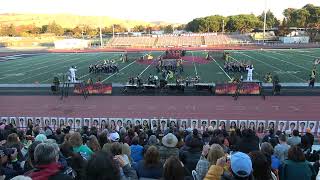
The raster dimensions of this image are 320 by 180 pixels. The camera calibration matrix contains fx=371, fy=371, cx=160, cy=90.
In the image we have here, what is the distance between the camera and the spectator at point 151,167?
217 inches

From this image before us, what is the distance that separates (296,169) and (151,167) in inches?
91.1

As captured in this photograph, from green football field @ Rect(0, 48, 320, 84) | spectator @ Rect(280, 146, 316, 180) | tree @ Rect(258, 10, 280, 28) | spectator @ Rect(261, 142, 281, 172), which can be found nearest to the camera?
spectator @ Rect(280, 146, 316, 180)

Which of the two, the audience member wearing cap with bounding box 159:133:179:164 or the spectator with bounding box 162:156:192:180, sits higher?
the spectator with bounding box 162:156:192:180

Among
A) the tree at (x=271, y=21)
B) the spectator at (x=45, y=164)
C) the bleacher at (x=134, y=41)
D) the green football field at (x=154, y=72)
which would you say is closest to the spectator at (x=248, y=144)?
the spectator at (x=45, y=164)

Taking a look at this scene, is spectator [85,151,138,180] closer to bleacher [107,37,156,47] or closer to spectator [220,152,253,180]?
spectator [220,152,253,180]

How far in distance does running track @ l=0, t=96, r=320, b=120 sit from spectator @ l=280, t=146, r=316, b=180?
1529 cm

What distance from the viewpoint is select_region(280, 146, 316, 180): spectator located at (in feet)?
19.2

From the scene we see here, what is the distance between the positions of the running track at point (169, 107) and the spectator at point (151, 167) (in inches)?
632

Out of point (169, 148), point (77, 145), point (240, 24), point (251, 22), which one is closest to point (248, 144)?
point (169, 148)

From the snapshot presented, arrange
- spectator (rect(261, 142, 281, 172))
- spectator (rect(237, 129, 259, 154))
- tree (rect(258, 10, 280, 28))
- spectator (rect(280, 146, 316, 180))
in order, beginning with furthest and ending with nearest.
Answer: tree (rect(258, 10, 280, 28))
spectator (rect(237, 129, 259, 154))
spectator (rect(261, 142, 281, 172))
spectator (rect(280, 146, 316, 180))

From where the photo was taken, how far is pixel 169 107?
79.3 feet

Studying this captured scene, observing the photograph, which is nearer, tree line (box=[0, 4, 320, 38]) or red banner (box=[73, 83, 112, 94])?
red banner (box=[73, 83, 112, 94])

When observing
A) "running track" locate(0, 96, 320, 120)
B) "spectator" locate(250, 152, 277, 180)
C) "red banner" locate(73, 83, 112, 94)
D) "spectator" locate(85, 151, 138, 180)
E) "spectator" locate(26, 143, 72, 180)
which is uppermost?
"spectator" locate(85, 151, 138, 180)

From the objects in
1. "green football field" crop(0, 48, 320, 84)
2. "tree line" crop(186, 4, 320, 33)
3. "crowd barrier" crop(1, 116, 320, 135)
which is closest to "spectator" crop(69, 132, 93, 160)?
"crowd barrier" crop(1, 116, 320, 135)
